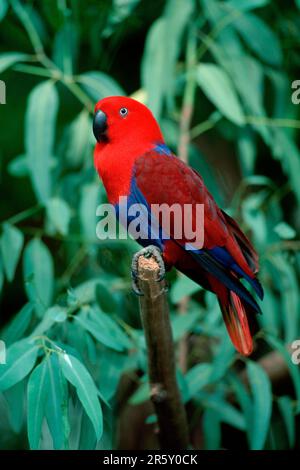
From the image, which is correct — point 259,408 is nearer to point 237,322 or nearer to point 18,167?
point 237,322

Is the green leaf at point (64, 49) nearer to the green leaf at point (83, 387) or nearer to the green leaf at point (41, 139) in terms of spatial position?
the green leaf at point (41, 139)

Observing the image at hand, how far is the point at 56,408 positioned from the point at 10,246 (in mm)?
628

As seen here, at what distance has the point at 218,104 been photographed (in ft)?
6.35

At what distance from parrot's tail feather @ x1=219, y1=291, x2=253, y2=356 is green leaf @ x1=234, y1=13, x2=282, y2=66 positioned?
0.86 metres

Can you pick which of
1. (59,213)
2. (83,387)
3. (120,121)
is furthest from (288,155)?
(83,387)

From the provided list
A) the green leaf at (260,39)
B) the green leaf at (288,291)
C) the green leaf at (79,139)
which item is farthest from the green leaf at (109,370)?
the green leaf at (260,39)

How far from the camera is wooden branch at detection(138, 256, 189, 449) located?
51.1 inches

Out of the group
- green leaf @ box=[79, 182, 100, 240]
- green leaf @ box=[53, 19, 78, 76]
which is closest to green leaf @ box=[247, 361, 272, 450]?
green leaf @ box=[79, 182, 100, 240]

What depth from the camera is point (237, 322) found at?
1400 millimetres

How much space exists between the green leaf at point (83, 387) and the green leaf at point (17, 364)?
0.06 metres

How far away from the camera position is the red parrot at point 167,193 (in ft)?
4.43

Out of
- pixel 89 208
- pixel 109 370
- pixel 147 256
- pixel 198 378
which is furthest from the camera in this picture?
pixel 89 208

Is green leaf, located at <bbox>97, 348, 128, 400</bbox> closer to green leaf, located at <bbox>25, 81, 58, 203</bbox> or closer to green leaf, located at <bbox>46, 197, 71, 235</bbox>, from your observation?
green leaf, located at <bbox>46, 197, 71, 235</bbox>
